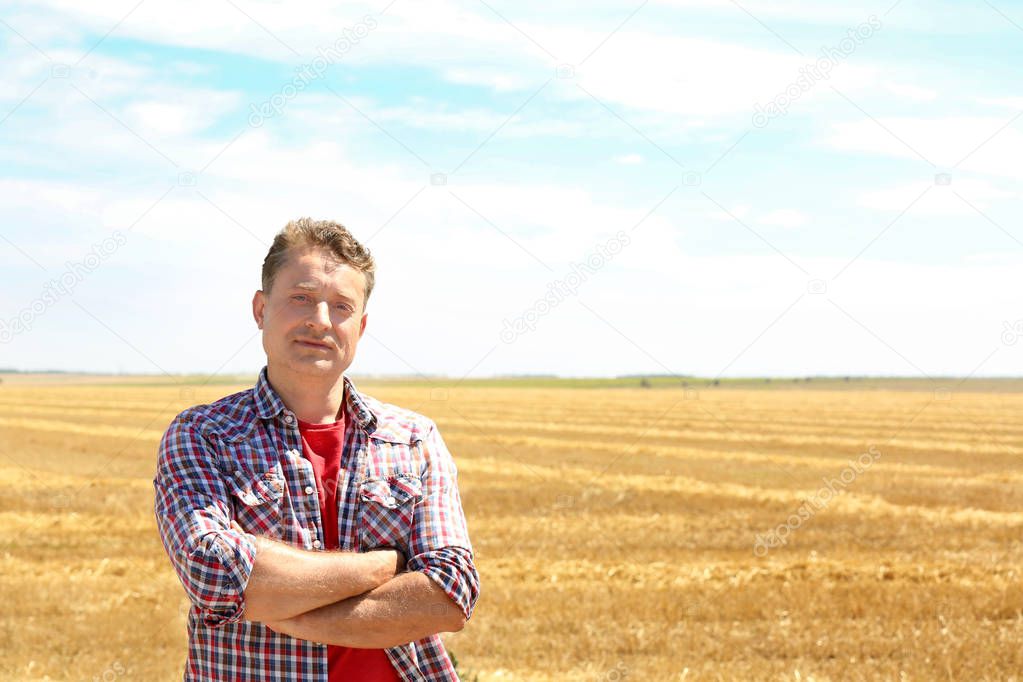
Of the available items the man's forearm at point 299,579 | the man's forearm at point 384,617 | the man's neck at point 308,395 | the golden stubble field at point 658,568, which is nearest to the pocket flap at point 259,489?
the man's forearm at point 299,579

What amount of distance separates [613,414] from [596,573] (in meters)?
40.7

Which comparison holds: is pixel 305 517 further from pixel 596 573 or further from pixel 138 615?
pixel 596 573

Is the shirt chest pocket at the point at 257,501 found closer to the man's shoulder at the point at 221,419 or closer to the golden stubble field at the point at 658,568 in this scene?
the man's shoulder at the point at 221,419

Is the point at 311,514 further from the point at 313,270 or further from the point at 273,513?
the point at 313,270

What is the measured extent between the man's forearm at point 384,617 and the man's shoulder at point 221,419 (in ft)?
1.97

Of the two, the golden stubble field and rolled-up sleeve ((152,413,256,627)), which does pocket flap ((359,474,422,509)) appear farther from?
the golden stubble field

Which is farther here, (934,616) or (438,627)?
(934,616)

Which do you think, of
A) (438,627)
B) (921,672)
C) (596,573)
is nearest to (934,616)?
(921,672)

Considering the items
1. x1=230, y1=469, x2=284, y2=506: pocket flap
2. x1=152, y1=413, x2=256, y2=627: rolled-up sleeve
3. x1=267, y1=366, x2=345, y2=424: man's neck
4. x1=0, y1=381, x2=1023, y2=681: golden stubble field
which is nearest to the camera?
x1=152, y1=413, x2=256, y2=627: rolled-up sleeve

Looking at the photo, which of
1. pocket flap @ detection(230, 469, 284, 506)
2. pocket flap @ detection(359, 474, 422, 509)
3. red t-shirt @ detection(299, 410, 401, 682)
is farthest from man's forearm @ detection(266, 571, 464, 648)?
pocket flap @ detection(230, 469, 284, 506)

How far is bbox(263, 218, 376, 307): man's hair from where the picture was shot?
3.31 metres

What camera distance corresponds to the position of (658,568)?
13359 millimetres

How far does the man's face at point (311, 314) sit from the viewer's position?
331cm

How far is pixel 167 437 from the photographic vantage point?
10.9ft
